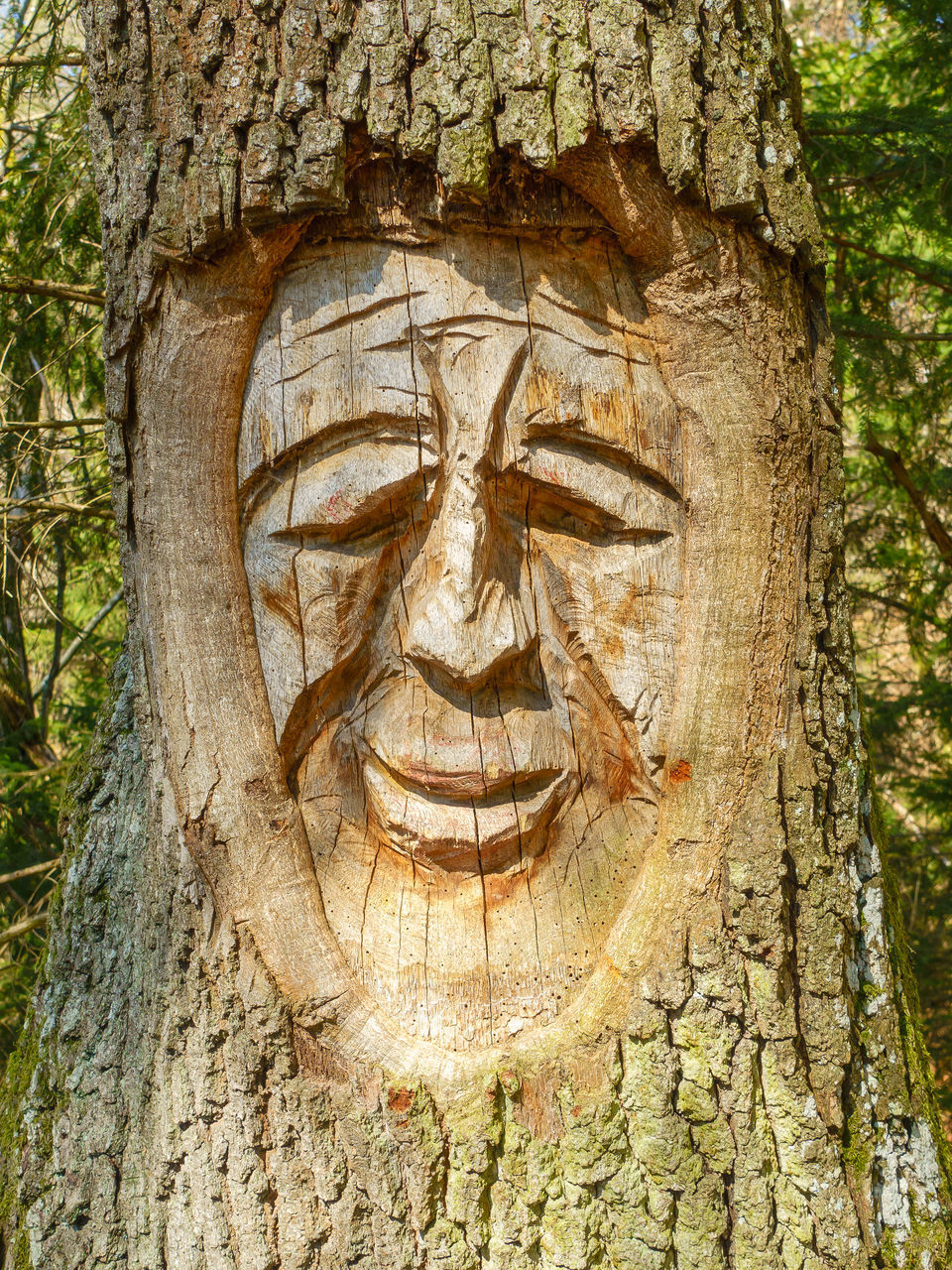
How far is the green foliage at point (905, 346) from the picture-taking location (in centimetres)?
388

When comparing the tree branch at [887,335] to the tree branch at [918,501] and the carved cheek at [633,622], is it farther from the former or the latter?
the carved cheek at [633,622]

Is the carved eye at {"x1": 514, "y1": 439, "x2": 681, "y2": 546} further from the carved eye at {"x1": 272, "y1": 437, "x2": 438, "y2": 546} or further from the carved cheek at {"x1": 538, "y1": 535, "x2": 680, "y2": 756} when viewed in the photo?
the carved eye at {"x1": 272, "y1": 437, "x2": 438, "y2": 546}

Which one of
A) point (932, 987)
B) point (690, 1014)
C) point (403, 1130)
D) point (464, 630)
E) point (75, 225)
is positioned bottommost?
point (932, 987)

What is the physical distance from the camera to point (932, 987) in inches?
201

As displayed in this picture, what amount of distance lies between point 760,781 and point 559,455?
2.70ft

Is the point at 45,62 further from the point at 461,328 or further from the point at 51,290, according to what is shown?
the point at 461,328

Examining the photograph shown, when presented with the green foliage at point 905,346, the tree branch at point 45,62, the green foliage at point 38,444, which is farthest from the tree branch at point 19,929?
the green foliage at point 905,346

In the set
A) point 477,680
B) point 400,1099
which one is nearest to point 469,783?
point 477,680

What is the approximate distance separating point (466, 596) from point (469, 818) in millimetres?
487

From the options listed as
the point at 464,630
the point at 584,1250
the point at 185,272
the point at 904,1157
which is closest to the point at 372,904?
A: the point at 464,630

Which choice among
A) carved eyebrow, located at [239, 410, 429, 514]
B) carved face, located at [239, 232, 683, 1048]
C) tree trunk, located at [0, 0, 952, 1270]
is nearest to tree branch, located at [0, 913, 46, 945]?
tree trunk, located at [0, 0, 952, 1270]

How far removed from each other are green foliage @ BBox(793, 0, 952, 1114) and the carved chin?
84.4 inches

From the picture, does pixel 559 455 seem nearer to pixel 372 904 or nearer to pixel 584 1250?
pixel 372 904

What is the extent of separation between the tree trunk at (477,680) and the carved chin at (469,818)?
12 millimetres
